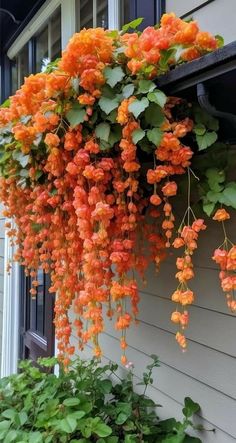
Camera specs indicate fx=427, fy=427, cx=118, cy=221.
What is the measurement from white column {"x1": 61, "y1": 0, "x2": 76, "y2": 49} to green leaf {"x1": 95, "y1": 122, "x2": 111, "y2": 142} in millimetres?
1759

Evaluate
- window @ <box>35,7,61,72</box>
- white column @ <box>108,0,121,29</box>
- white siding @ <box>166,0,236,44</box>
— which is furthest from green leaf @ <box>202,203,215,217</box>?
window @ <box>35,7,61,72</box>

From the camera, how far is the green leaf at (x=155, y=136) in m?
1.09

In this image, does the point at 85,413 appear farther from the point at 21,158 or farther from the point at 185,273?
the point at 21,158

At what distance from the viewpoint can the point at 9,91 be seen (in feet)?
13.7

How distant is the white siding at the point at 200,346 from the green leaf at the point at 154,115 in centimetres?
46

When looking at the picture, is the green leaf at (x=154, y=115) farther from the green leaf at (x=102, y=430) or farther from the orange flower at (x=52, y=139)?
the green leaf at (x=102, y=430)

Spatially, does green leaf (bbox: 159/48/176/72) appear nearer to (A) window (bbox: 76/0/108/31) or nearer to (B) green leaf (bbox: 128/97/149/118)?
(B) green leaf (bbox: 128/97/149/118)

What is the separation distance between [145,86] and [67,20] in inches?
77.2

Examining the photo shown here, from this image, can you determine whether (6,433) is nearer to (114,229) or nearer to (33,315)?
(114,229)

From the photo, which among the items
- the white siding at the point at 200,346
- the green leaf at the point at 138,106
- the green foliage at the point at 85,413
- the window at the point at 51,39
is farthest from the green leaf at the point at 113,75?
the window at the point at 51,39

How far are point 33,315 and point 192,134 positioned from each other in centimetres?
280

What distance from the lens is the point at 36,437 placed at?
153 cm

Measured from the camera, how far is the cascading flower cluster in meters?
1.11

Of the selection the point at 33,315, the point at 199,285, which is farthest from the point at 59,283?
the point at 33,315
